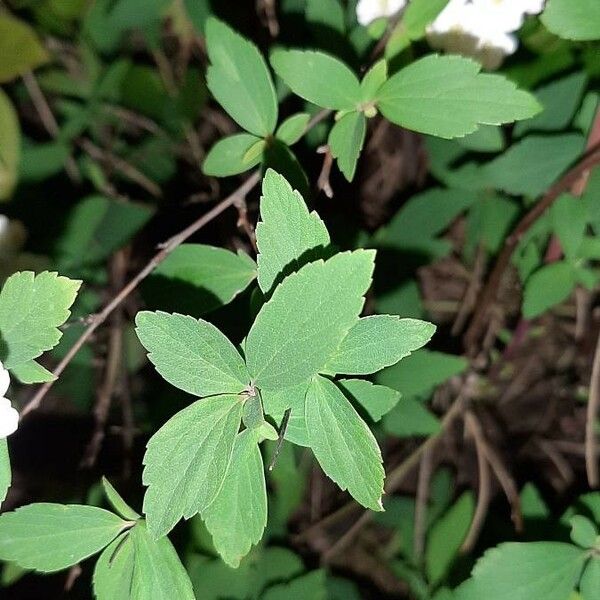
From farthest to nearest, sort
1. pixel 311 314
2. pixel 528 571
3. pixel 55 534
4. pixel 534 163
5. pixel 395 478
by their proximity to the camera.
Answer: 1. pixel 395 478
2. pixel 534 163
3. pixel 528 571
4. pixel 55 534
5. pixel 311 314

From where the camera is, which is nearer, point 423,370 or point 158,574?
point 158,574

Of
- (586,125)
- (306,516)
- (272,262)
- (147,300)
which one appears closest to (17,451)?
(306,516)

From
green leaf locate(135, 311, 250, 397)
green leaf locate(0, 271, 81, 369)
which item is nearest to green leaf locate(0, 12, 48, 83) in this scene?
green leaf locate(0, 271, 81, 369)

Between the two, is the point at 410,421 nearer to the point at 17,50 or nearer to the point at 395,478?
the point at 395,478

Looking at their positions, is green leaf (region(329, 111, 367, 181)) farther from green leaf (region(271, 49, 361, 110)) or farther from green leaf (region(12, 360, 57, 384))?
green leaf (region(12, 360, 57, 384))

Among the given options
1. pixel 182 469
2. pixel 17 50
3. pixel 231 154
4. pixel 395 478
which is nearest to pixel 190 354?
pixel 182 469

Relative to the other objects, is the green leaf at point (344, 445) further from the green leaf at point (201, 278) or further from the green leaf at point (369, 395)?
the green leaf at point (201, 278)

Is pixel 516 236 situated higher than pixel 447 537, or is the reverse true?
pixel 516 236
